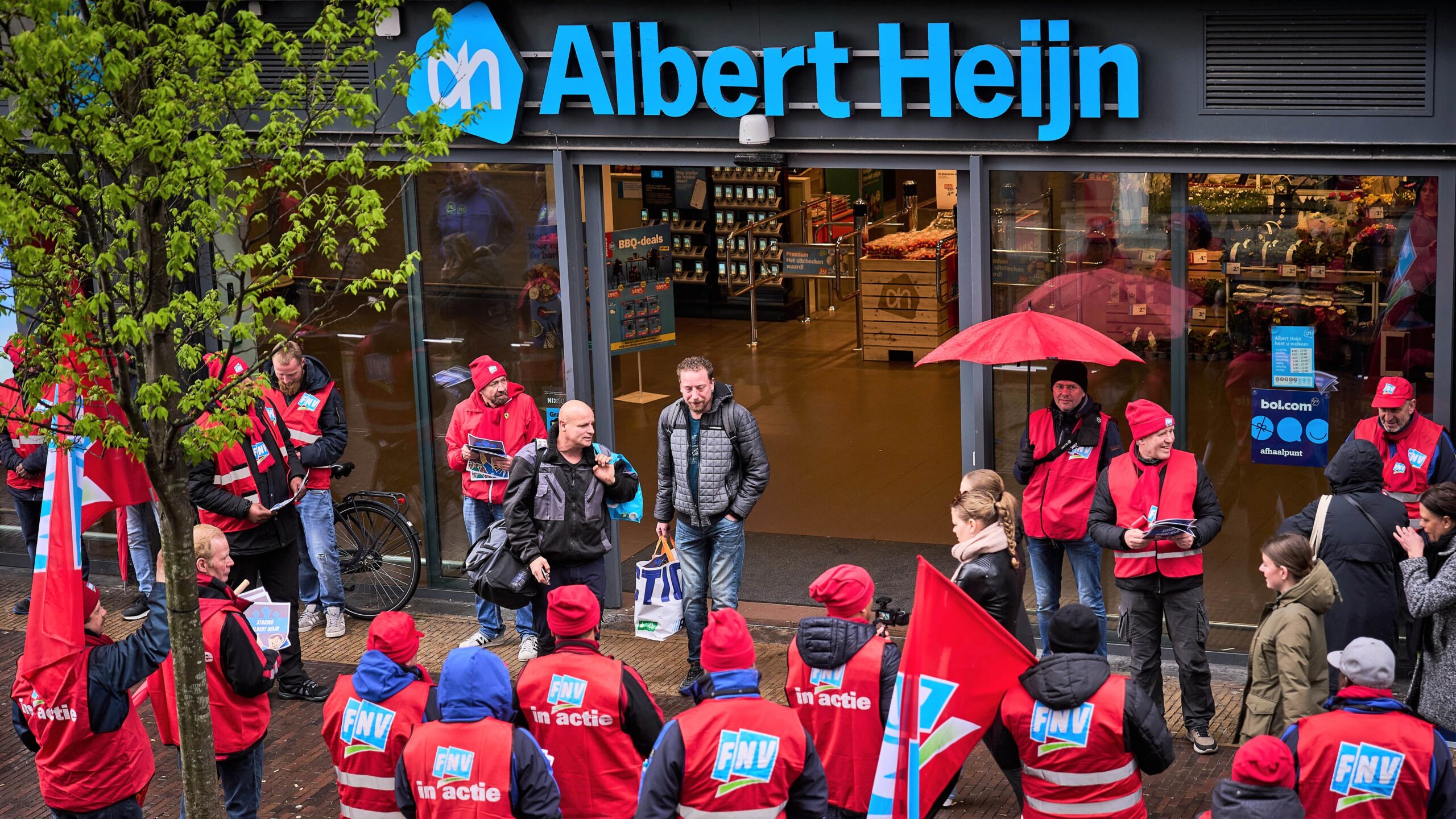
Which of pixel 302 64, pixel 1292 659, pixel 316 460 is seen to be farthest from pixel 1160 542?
pixel 302 64

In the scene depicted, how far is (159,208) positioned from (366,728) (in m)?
2.31

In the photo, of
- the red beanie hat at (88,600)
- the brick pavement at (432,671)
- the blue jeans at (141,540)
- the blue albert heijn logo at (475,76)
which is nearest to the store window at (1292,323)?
the brick pavement at (432,671)

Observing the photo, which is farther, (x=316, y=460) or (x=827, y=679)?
(x=316, y=460)

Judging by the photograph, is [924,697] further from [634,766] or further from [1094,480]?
[1094,480]

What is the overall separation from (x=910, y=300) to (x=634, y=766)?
12559 millimetres

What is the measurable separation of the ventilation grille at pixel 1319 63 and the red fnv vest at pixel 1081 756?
4.35m

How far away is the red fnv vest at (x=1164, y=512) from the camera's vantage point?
757 cm

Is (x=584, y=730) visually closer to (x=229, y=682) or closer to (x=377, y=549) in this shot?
(x=229, y=682)

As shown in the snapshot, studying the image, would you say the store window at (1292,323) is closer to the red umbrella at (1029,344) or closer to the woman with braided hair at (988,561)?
the red umbrella at (1029,344)

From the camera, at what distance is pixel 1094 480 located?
842 cm

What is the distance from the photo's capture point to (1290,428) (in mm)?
8820

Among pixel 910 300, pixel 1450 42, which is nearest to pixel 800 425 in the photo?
pixel 910 300

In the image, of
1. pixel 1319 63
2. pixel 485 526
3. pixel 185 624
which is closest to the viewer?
pixel 185 624

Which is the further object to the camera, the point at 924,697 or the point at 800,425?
the point at 800,425
